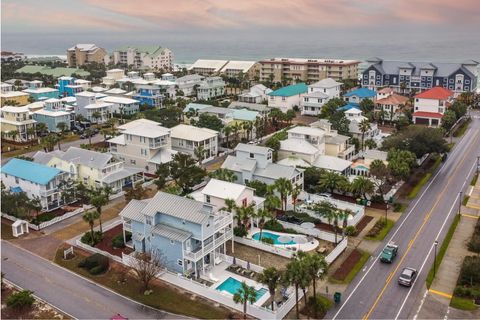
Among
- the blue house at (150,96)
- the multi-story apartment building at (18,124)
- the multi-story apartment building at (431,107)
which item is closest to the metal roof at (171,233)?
the multi-story apartment building at (18,124)

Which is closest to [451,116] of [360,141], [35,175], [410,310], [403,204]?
[360,141]

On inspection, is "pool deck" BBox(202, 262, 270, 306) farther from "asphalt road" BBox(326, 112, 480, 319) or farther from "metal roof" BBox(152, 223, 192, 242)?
"asphalt road" BBox(326, 112, 480, 319)

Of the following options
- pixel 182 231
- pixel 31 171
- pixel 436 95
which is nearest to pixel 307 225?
pixel 182 231

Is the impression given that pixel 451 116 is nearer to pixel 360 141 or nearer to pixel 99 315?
pixel 360 141

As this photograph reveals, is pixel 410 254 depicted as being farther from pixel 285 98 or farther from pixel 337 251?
pixel 285 98

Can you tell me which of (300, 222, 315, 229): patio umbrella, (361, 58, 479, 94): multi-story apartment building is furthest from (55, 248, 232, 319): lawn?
(361, 58, 479, 94): multi-story apartment building

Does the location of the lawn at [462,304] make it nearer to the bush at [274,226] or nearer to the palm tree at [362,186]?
the bush at [274,226]
